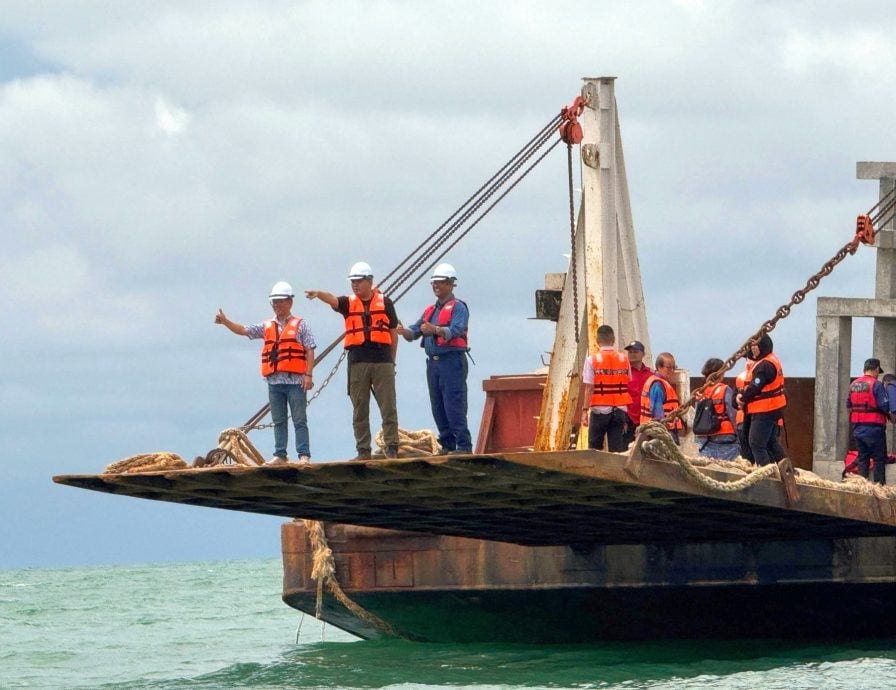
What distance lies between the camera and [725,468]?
47.9 ft

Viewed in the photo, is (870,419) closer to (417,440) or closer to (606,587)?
(606,587)

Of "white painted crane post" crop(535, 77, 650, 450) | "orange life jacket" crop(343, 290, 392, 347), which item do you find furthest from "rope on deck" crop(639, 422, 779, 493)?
"white painted crane post" crop(535, 77, 650, 450)

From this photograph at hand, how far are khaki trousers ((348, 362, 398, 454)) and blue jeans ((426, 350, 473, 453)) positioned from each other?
0.50 m

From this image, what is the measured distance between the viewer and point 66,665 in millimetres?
22781

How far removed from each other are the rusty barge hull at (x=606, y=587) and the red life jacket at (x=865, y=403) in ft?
4.84

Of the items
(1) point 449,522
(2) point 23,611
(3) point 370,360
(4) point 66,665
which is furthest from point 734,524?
(2) point 23,611

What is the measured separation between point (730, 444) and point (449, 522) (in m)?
2.96

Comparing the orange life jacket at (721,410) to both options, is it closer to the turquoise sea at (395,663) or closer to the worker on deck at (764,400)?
the worker on deck at (764,400)

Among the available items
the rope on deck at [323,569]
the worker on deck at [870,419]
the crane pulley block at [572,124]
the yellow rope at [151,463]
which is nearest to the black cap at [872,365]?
the worker on deck at [870,419]

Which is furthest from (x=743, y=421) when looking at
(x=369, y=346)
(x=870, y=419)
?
(x=369, y=346)

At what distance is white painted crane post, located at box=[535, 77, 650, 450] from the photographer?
61.3ft

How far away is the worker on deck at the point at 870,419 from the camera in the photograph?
1822cm

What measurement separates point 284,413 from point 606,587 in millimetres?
4381

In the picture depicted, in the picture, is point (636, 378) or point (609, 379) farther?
point (636, 378)
